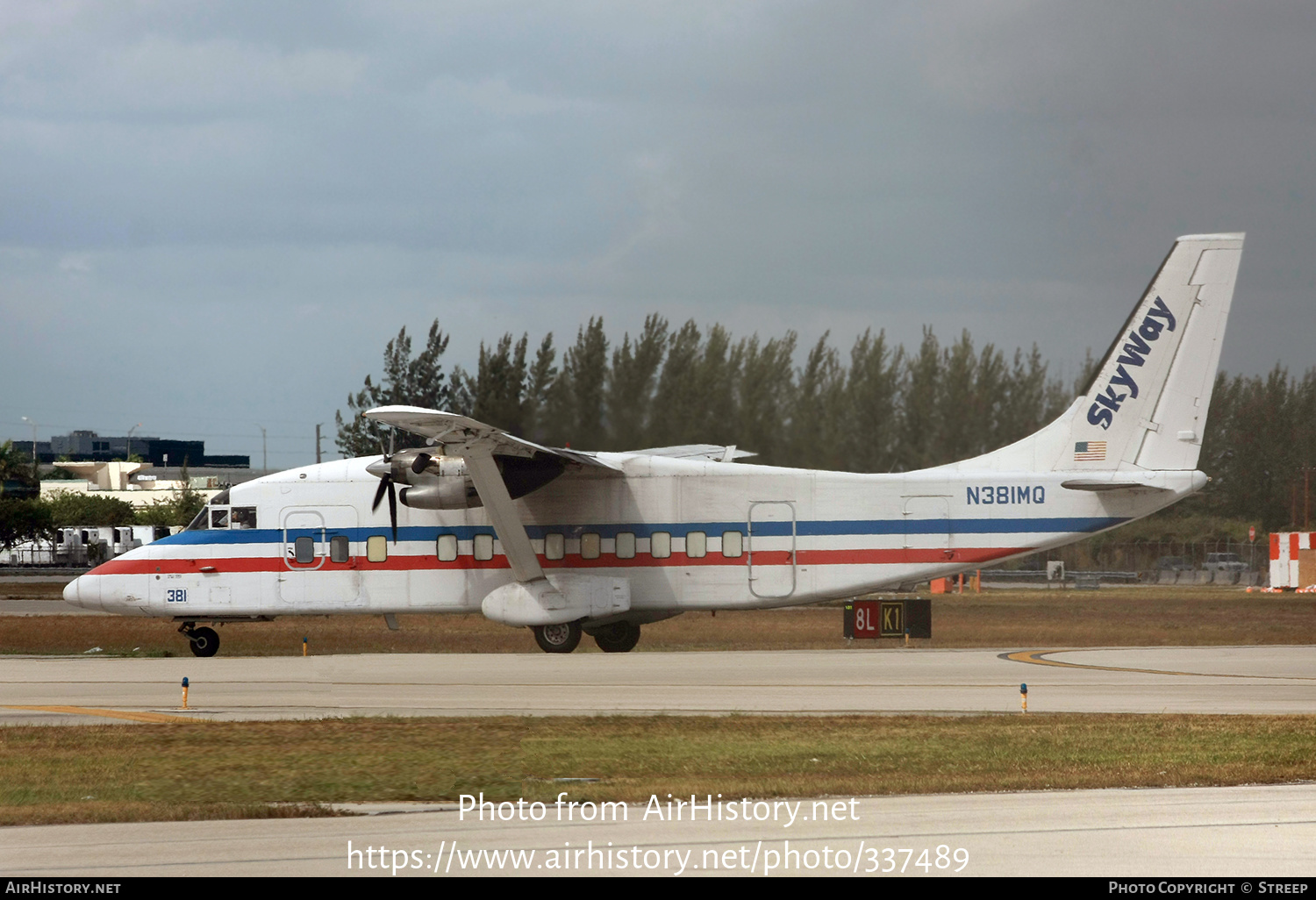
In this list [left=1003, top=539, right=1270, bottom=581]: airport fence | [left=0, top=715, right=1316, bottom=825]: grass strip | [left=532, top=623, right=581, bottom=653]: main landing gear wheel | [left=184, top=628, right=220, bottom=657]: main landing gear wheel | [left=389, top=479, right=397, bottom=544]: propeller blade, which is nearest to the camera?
[left=0, top=715, right=1316, bottom=825]: grass strip

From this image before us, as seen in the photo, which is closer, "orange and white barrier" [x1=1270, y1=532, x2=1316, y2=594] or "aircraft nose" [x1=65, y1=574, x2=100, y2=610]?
"aircraft nose" [x1=65, y1=574, x2=100, y2=610]

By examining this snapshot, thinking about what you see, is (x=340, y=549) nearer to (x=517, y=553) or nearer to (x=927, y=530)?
(x=517, y=553)

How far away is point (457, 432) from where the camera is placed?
76.7 feet

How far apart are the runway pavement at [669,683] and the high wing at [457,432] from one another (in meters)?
4.01

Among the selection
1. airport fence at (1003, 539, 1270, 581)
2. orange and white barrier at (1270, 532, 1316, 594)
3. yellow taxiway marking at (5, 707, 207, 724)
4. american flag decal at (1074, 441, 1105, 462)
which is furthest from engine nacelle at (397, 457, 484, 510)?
airport fence at (1003, 539, 1270, 581)

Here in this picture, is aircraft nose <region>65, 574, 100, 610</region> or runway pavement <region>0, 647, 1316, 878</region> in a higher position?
aircraft nose <region>65, 574, 100, 610</region>

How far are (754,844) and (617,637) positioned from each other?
1997 centimetres

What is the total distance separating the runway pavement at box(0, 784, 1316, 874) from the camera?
25.9 ft

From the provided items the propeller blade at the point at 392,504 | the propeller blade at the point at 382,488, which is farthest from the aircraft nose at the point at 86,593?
the propeller blade at the point at 392,504

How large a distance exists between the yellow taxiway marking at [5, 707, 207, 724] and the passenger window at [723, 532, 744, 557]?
40.8 feet

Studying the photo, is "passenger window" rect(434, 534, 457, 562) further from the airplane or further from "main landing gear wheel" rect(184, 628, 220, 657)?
"main landing gear wheel" rect(184, 628, 220, 657)

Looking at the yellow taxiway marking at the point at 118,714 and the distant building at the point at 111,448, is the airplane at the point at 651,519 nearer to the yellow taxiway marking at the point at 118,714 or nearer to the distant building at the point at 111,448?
the yellow taxiway marking at the point at 118,714
